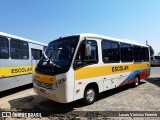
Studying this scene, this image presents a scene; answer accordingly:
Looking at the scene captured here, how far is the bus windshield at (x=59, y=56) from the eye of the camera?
6.83 meters

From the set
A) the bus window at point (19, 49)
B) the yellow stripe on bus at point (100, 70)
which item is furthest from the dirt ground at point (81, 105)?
the bus window at point (19, 49)

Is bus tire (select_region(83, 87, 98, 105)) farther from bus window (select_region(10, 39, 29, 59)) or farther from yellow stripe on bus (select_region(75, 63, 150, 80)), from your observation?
bus window (select_region(10, 39, 29, 59))

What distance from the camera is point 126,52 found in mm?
11203

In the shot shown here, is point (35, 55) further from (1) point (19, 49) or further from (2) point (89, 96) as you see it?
(2) point (89, 96)

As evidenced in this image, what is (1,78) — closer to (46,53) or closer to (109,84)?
(46,53)

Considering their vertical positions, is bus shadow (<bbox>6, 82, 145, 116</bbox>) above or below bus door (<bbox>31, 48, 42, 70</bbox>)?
below

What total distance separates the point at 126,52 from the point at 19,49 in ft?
20.4

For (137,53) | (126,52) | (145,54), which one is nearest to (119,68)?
(126,52)

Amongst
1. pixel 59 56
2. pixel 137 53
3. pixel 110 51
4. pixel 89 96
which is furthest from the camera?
pixel 137 53

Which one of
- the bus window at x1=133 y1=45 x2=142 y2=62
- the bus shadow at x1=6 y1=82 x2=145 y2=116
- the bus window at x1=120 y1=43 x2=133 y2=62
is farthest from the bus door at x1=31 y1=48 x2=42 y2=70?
the bus window at x1=133 y1=45 x2=142 y2=62

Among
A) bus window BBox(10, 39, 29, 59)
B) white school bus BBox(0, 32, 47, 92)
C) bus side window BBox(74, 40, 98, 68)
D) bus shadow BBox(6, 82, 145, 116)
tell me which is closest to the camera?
bus shadow BBox(6, 82, 145, 116)

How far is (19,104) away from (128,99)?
494 cm

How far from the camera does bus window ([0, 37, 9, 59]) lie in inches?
357

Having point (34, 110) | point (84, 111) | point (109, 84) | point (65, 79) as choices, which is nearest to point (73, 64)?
point (65, 79)
